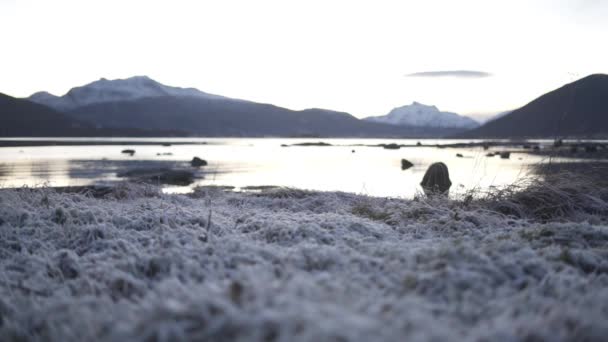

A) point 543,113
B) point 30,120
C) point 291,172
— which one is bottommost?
point 291,172

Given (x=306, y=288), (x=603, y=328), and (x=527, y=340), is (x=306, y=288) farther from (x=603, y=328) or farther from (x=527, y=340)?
(x=603, y=328)

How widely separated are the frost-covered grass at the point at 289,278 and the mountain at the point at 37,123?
552 feet

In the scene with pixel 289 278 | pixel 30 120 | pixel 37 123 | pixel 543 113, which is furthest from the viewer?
pixel 30 120

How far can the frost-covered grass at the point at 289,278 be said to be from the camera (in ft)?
7.10

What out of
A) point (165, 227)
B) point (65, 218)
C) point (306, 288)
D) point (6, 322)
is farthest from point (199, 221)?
point (306, 288)

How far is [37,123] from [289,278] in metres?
190

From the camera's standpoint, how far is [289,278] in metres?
3.05

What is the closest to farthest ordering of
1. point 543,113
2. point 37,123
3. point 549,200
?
point 549,200 < point 543,113 < point 37,123

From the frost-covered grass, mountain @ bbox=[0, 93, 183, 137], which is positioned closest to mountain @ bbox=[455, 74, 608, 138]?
the frost-covered grass

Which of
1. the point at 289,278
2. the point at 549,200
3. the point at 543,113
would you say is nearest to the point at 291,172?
the point at 549,200

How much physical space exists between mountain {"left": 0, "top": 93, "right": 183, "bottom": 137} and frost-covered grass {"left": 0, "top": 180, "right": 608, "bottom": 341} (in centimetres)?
16823

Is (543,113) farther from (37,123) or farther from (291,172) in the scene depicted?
(37,123)

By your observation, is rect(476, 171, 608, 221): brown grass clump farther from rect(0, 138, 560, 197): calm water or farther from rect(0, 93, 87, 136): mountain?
rect(0, 93, 87, 136): mountain

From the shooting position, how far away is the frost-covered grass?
7.10 feet
